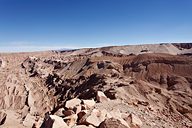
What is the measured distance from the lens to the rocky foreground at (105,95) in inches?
473

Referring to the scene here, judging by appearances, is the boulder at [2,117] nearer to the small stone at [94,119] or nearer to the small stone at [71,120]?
the small stone at [71,120]

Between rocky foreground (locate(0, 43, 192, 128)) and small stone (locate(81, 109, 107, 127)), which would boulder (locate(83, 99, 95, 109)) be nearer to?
rocky foreground (locate(0, 43, 192, 128))

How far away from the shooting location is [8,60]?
281 ft

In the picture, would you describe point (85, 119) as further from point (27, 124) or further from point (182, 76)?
point (182, 76)

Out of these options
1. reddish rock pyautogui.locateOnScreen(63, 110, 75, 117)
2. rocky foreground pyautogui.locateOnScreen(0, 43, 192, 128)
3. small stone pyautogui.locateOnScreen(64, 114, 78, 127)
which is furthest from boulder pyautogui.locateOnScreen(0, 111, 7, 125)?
small stone pyautogui.locateOnScreen(64, 114, 78, 127)

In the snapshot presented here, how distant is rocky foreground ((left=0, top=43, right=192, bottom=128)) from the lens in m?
12.0

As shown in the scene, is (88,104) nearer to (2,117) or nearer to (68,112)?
(68,112)

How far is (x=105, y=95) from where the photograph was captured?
843 inches

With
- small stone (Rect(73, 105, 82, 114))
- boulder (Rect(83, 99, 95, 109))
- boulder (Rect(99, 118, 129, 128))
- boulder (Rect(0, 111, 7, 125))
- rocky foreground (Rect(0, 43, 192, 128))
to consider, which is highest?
boulder (Rect(99, 118, 129, 128))

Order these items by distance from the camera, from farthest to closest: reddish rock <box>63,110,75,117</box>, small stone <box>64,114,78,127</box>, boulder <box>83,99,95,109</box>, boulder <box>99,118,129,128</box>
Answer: boulder <box>83,99,95,109</box>
reddish rock <box>63,110,75,117</box>
small stone <box>64,114,78,127</box>
boulder <box>99,118,129,128</box>

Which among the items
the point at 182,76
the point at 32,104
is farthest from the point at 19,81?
the point at 182,76

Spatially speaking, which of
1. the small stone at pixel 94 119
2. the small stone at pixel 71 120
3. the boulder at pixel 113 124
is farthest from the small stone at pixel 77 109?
the boulder at pixel 113 124

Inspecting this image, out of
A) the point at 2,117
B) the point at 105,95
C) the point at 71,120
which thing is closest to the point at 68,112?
the point at 71,120

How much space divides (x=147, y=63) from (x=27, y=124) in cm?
1920
